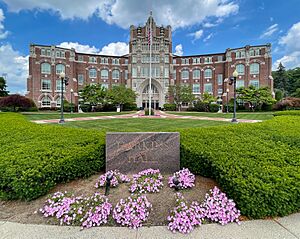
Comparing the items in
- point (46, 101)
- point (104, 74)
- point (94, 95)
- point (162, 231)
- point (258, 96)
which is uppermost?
point (104, 74)

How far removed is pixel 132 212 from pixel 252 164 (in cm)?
220

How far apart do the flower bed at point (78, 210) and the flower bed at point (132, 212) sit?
173 mm

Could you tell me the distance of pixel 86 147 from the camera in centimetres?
395

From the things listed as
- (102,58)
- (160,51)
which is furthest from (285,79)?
(102,58)

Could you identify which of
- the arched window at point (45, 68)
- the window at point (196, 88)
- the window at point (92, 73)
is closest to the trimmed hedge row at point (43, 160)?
the arched window at point (45, 68)

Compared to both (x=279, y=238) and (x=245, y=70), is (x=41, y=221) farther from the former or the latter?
(x=245, y=70)

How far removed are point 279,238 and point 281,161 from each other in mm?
1516

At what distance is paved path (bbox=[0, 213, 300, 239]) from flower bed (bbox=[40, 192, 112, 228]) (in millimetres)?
109

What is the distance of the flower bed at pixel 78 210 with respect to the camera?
2.48 metres

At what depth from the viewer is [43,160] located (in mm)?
3273

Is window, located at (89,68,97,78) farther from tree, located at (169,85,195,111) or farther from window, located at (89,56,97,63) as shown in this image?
tree, located at (169,85,195,111)

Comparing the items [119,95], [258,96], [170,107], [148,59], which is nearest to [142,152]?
[119,95]

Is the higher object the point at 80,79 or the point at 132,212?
the point at 80,79

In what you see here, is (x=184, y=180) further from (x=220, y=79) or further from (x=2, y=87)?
(x=2, y=87)
